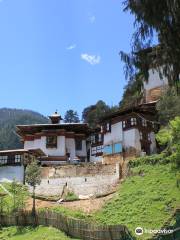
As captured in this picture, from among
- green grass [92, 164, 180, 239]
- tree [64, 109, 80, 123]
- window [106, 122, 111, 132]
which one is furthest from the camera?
tree [64, 109, 80, 123]

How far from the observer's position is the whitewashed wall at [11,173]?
59656mm

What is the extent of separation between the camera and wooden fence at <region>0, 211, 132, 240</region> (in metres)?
34.7

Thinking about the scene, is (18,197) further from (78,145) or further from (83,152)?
(83,152)

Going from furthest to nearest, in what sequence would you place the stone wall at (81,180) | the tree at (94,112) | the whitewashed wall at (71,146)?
the tree at (94,112) < the whitewashed wall at (71,146) < the stone wall at (81,180)

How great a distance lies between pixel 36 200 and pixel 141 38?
34.6 metres

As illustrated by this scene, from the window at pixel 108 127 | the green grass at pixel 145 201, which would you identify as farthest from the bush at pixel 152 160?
the window at pixel 108 127

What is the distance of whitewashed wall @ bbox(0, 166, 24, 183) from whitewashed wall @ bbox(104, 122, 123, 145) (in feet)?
40.1

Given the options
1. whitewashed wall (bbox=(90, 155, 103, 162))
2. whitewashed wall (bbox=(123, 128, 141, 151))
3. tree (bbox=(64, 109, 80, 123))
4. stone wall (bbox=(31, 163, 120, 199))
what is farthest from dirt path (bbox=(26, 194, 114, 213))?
tree (bbox=(64, 109, 80, 123))

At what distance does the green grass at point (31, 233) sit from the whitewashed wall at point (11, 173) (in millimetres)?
13572

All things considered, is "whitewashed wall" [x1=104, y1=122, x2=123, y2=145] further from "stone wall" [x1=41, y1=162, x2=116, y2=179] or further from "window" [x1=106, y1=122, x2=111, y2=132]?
"stone wall" [x1=41, y1=162, x2=116, y2=179]

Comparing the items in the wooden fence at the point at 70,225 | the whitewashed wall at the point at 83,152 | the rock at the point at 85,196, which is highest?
the whitewashed wall at the point at 83,152

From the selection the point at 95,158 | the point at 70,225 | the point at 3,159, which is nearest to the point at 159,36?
the point at 70,225

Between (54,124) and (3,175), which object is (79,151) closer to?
(54,124)

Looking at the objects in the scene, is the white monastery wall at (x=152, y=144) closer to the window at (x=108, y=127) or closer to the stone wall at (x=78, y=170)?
the window at (x=108, y=127)
